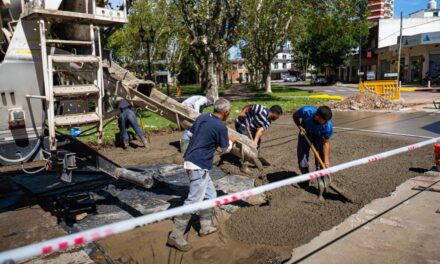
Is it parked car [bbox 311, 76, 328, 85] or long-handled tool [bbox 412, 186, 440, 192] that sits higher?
parked car [bbox 311, 76, 328, 85]

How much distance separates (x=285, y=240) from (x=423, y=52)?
1620 inches

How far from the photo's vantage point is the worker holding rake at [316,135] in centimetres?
540

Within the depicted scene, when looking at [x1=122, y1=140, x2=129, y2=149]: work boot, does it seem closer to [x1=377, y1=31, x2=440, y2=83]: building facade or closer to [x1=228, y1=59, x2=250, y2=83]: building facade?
[x1=377, y1=31, x2=440, y2=83]: building facade

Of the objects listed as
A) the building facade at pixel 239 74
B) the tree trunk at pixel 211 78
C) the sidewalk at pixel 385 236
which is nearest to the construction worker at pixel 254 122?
the sidewalk at pixel 385 236

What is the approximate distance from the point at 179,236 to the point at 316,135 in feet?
9.28

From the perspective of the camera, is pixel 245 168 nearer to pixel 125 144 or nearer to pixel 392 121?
pixel 125 144

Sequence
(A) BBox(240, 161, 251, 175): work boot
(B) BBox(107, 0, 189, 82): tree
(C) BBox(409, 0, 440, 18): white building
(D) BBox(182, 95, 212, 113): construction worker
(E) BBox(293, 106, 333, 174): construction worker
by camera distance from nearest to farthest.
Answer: (E) BBox(293, 106, 333, 174): construction worker < (A) BBox(240, 161, 251, 175): work boot < (D) BBox(182, 95, 212, 113): construction worker < (B) BBox(107, 0, 189, 82): tree < (C) BBox(409, 0, 440, 18): white building

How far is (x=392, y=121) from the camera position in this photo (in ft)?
45.0

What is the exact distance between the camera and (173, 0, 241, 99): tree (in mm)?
18250

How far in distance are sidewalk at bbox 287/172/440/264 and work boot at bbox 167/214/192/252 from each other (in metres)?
1.16

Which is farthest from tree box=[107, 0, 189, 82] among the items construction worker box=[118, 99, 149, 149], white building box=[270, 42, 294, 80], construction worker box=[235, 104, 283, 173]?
white building box=[270, 42, 294, 80]

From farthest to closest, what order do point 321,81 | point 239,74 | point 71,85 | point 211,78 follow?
1. point 239,74
2. point 321,81
3. point 211,78
4. point 71,85

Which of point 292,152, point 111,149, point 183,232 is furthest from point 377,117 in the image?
point 183,232

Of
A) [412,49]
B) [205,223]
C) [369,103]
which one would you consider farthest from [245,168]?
[412,49]
